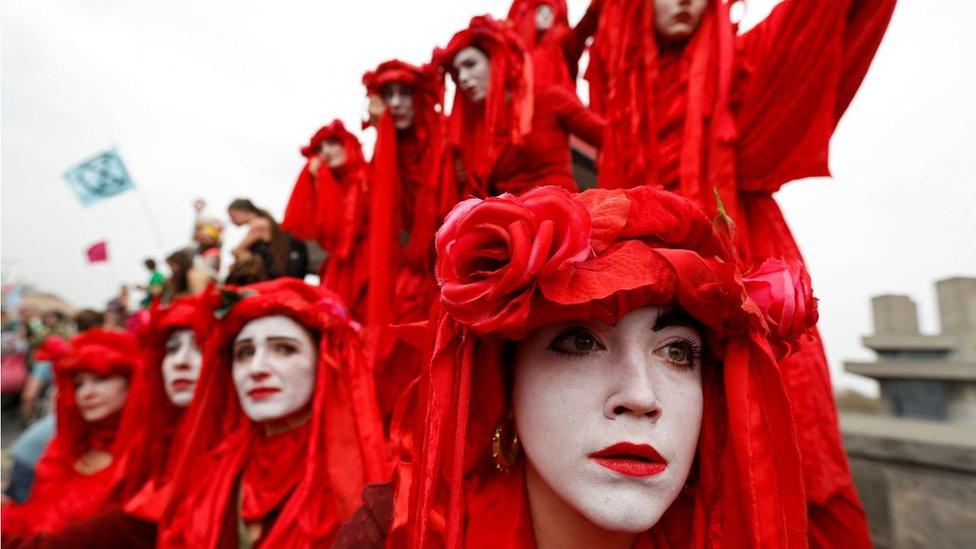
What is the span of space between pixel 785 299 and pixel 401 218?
7.33ft

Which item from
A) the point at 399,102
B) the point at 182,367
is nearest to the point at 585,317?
the point at 182,367

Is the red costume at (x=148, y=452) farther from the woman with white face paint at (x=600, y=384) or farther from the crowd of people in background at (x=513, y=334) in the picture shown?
the woman with white face paint at (x=600, y=384)

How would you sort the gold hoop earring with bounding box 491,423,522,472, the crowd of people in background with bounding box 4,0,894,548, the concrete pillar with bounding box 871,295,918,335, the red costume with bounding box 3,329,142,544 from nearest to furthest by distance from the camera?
the crowd of people in background with bounding box 4,0,894,548 → the gold hoop earring with bounding box 491,423,522,472 → the red costume with bounding box 3,329,142,544 → the concrete pillar with bounding box 871,295,918,335

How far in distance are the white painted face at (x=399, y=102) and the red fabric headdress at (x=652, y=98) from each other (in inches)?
44.1

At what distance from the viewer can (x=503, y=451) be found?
Answer: 110cm

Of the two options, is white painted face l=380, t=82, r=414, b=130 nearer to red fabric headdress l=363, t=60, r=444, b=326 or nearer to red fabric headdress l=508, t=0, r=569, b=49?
red fabric headdress l=363, t=60, r=444, b=326

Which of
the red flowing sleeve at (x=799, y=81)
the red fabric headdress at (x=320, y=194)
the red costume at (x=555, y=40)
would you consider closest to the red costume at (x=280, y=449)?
the red fabric headdress at (x=320, y=194)

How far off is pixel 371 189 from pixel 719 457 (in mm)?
2477

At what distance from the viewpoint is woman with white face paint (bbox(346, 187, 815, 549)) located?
2.88 ft

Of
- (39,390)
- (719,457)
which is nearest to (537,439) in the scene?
(719,457)

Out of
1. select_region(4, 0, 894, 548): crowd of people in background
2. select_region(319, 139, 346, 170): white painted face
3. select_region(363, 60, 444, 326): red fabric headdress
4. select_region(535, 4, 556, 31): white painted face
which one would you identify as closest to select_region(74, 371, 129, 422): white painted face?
select_region(4, 0, 894, 548): crowd of people in background

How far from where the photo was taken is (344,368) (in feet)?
6.67

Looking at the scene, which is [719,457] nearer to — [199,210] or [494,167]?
[494,167]

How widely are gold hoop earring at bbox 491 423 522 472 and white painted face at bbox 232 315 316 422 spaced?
3.38 feet
